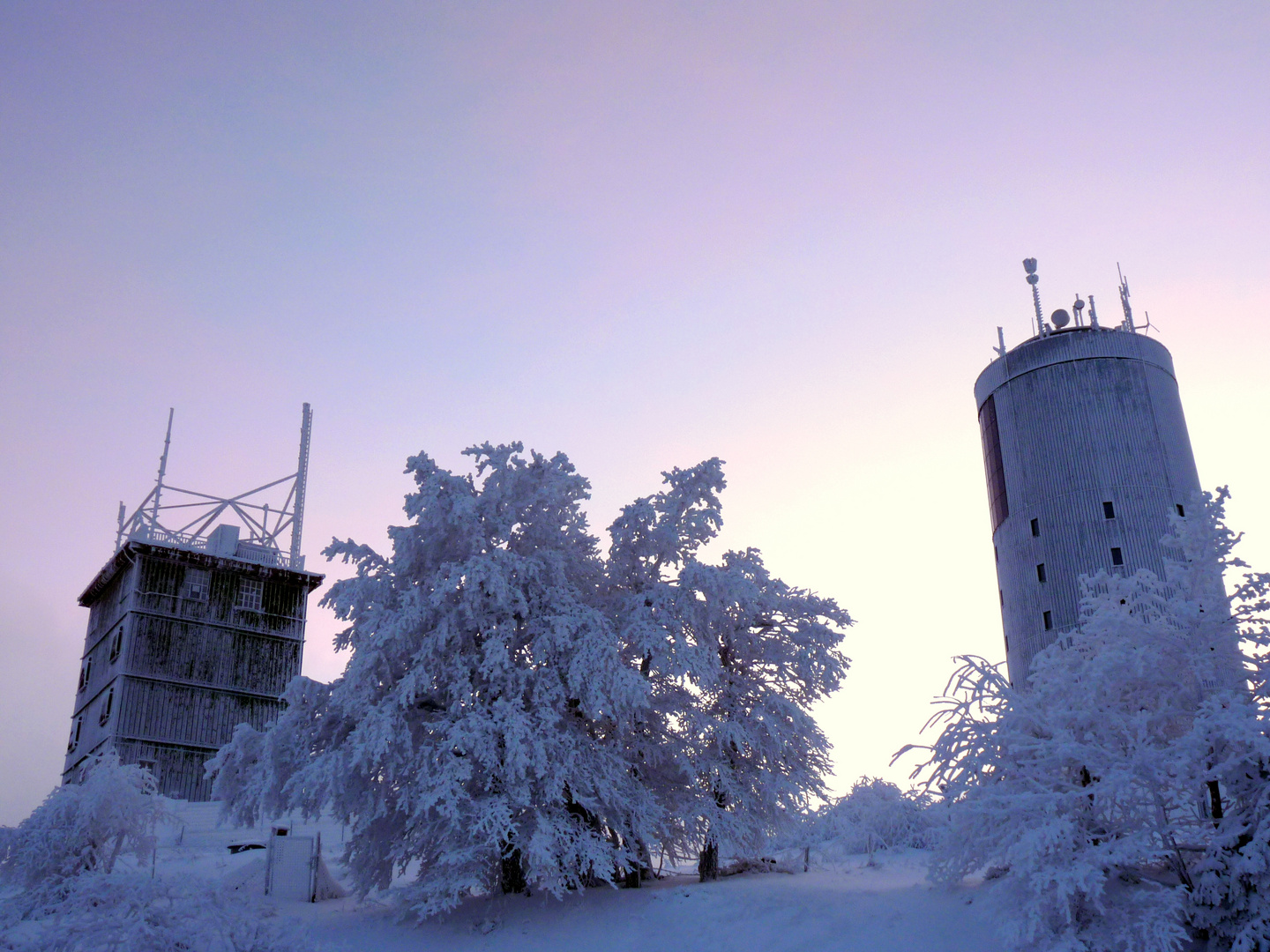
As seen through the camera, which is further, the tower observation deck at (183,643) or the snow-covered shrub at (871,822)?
the tower observation deck at (183,643)

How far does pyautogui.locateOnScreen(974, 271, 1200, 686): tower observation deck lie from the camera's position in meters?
36.7

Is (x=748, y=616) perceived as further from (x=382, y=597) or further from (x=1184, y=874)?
(x=1184, y=874)

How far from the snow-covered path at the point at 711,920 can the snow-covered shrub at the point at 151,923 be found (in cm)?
231

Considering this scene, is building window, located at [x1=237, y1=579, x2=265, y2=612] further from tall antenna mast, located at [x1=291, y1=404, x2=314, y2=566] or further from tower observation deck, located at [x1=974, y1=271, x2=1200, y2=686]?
tower observation deck, located at [x1=974, y1=271, x2=1200, y2=686]

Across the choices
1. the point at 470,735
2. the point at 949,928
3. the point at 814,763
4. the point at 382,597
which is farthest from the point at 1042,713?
the point at 382,597

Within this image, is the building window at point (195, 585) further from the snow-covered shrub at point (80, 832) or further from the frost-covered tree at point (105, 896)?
the frost-covered tree at point (105, 896)

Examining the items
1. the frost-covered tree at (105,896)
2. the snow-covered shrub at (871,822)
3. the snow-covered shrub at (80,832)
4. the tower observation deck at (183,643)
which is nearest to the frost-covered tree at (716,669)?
the snow-covered shrub at (871,822)

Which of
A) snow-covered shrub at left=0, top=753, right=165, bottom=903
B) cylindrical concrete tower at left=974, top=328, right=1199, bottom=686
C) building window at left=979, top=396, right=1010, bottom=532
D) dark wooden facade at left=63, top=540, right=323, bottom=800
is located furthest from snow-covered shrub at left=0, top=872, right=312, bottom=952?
building window at left=979, top=396, right=1010, bottom=532

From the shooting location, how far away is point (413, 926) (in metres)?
23.6

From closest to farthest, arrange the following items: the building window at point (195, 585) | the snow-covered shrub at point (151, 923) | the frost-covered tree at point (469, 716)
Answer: the snow-covered shrub at point (151, 923) → the frost-covered tree at point (469, 716) → the building window at point (195, 585)

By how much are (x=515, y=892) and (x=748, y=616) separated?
340 inches

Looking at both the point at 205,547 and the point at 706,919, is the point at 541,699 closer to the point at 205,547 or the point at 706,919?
the point at 706,919

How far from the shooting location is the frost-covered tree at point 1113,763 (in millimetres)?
16516

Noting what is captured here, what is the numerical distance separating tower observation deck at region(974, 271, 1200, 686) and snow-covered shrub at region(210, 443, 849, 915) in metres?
13.6
